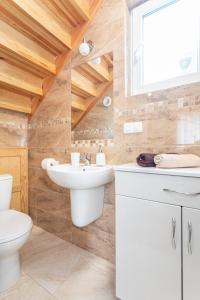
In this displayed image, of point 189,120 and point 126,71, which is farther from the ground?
point 126,71

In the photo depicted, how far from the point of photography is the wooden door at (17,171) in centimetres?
207

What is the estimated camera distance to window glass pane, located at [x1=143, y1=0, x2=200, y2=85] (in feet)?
4.15

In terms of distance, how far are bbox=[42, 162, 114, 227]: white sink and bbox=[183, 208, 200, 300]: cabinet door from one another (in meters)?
0.58

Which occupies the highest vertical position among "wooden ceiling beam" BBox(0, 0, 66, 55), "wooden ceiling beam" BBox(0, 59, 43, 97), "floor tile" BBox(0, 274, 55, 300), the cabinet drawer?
"wooden ceiling beam" BBox(0, 0, 66, 55)

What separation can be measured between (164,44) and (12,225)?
1758mm

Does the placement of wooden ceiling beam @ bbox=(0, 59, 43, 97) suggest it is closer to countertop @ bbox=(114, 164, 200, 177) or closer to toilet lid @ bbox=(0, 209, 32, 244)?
toilet lid @ bbox=(0, 209, 32, 244)

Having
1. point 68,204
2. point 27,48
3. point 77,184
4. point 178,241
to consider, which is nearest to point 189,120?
point 178,241

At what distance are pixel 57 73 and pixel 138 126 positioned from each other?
112 cm

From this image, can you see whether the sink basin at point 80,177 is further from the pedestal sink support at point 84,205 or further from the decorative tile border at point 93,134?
the decorative tile border at point 93,134

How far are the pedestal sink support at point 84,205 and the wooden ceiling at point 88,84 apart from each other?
705mm

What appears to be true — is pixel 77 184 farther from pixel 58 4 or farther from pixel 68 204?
pixel 58 4

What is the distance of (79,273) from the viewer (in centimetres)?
142

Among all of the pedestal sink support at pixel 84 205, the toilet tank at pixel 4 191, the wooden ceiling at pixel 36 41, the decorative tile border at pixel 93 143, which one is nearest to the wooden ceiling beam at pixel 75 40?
the wooden ceiling at pixel 36 41

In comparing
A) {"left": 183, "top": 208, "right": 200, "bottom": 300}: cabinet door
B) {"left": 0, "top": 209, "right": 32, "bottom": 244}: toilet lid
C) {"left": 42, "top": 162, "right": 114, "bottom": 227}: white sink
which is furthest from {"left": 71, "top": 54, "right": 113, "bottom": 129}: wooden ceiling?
{"left": 183, "top": 208, "right": 200, "bottom": 300}: cabinet door
